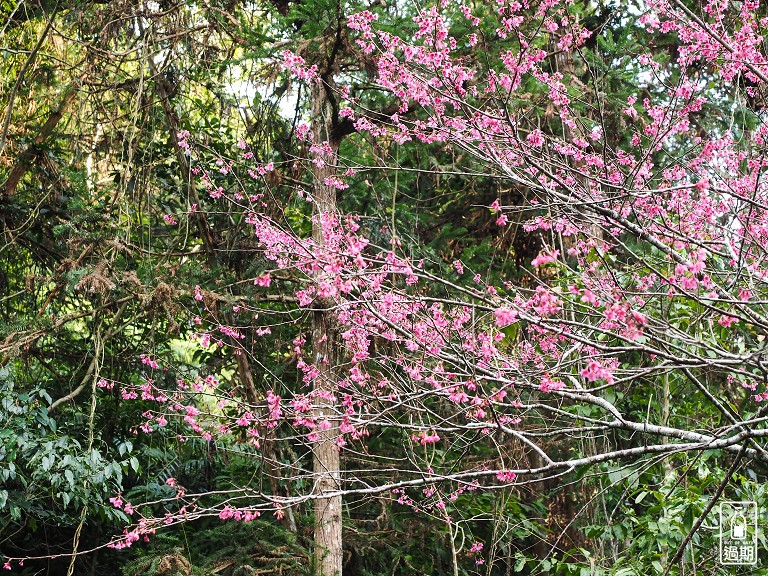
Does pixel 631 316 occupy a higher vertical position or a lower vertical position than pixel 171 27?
lower

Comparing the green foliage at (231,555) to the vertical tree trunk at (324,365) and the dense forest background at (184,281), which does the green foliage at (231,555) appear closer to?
the dense forest background at (184,281)

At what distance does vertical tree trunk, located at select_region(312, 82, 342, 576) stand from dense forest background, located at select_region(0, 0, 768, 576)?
0.16 m

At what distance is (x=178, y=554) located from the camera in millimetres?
5516

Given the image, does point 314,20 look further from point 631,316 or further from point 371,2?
point 631,316

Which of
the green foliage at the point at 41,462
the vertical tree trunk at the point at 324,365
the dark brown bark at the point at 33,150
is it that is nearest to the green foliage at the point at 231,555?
the vertical tree trunk at the point at 324,365

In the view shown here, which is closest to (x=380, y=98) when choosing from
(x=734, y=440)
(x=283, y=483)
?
(x=283, y=483)

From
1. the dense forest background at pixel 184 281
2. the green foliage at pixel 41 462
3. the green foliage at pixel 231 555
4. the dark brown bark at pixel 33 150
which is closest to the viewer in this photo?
the green foliage at pixel 41 462

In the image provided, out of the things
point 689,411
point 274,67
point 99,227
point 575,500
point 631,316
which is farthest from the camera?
point 575,500

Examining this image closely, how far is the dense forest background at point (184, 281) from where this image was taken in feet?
18.9

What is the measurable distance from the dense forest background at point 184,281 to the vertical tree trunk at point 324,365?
0.16m

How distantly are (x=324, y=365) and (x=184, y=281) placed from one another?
4.28 ft

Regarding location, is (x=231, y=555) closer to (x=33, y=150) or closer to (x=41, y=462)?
(x=41, y=462)

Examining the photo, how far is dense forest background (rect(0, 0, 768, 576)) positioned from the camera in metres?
5.77

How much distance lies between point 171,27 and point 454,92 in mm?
3692
